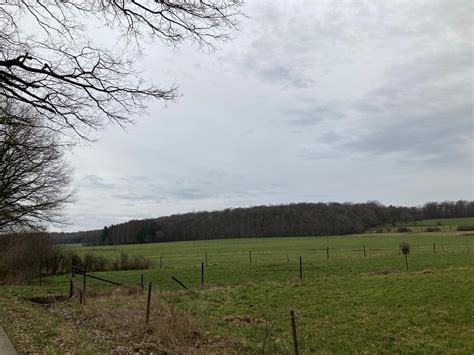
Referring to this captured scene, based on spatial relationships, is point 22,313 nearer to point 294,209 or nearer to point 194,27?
point 194,27

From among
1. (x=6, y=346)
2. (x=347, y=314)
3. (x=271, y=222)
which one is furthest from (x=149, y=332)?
(x=271, y=222)

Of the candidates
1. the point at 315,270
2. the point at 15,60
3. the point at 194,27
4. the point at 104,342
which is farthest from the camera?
Answer: the point at 315,270

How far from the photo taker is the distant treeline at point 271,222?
135m

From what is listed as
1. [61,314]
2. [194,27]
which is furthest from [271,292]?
[194,27]

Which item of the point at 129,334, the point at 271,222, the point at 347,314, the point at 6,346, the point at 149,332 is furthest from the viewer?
the point at 271,222

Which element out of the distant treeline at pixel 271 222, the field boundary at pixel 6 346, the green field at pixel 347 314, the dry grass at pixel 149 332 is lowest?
the green field at pixel 347 314

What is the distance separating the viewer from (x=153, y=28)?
7.02 m

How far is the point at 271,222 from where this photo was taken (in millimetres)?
140000

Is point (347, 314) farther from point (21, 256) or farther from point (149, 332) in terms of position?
point (21, 256)

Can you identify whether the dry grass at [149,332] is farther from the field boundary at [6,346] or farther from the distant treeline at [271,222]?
the distant treeline at [271,222]

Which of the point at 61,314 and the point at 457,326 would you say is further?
the point at 61,314

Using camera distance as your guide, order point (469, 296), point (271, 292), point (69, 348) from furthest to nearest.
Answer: point (271, 292) → point (469, 296) → point (69, 348)

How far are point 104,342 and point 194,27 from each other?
23.1 ft

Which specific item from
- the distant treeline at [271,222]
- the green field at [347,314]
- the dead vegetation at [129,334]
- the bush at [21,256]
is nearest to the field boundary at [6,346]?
the dead vegetation at [129,334]
